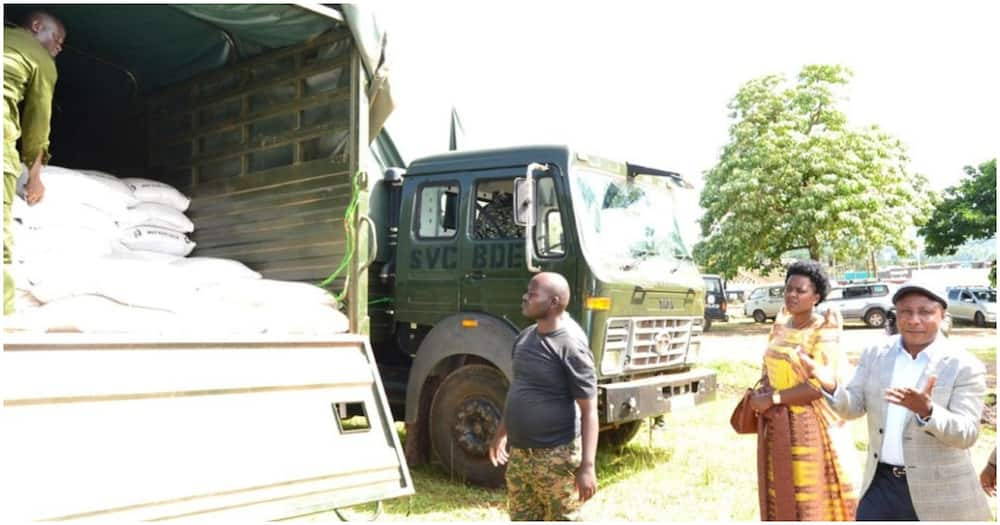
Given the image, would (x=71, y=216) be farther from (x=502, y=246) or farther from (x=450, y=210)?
(x=502, y=246)

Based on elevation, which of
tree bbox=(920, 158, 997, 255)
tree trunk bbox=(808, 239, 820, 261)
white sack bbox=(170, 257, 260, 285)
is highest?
tree bbox=(920, 158, 997, 255)

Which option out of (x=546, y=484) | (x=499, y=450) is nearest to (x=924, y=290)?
(x=546, y=484)

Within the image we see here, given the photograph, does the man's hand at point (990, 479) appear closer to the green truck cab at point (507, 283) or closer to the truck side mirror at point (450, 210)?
the green truck cab at point (507, 283)

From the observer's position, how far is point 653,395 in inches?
219

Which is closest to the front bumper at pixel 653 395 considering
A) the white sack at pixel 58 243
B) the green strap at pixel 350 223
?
the green strap at pixel 350 223

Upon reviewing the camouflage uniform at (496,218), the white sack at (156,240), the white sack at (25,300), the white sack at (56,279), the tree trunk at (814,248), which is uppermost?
the tree trunk at (814,248)

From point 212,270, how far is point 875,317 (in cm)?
2201

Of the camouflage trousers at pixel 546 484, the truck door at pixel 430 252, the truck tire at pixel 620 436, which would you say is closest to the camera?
the camouflage trousers at pixel 546 484

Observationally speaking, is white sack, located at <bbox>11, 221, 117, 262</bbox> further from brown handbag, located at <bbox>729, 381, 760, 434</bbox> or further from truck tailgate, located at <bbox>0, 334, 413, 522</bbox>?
brown handbag, located at <bbox>729, 381, 760, 434</bbox>

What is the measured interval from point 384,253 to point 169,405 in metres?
3.33

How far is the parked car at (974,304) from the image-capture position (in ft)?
74.5

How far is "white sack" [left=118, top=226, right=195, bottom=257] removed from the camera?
4770mm

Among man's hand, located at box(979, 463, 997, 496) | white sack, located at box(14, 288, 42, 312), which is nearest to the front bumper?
man's hand, located at box(979, 463, 997, 496)

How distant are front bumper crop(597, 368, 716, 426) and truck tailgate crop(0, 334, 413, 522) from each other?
6.37ft
